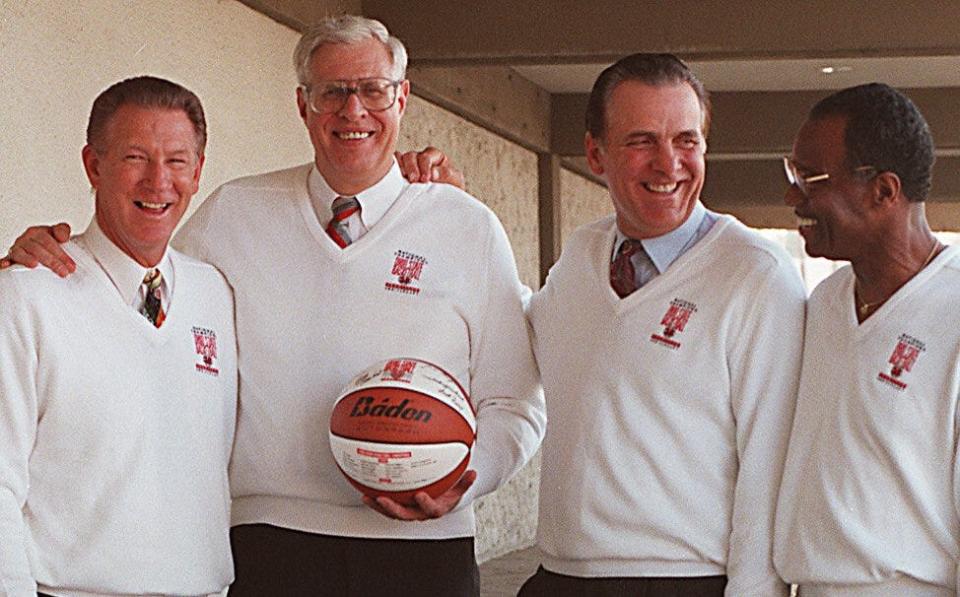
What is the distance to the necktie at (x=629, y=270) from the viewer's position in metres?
3.25

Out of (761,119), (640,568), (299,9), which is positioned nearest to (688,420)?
(640,568)

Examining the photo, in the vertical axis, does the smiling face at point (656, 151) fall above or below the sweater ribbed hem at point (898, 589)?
above

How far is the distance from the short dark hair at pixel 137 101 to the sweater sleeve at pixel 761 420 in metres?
1.16

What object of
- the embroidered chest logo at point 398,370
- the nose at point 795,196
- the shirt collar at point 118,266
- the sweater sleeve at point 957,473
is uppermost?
the nose at point 795,196

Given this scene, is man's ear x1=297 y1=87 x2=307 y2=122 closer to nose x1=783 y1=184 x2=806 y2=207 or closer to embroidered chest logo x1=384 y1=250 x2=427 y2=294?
embroidered chest logo x1=384 y1=250 x2=427 y2=294

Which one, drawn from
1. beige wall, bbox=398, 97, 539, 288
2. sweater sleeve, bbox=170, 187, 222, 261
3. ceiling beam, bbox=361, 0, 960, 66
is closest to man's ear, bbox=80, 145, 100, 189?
sweater sleeve, bbox=170, 187, 222, 261

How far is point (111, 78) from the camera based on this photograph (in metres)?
5.40

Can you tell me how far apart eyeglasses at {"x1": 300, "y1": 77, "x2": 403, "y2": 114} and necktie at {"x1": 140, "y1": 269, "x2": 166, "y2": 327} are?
0.52m

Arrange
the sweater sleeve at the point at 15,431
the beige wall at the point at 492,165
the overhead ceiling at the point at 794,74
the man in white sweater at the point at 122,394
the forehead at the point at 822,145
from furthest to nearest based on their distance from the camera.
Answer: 1. the overhead ceiling at the point at 794,74
2. the beige wall at the point at 492,165
3. the forehead at the point at 822,145
4. the man in white sweater at the point at 122,394
5. the sweater sleeve at the point at 15,431

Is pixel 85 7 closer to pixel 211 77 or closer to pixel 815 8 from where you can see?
pixel 211 77

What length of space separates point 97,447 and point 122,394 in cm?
11

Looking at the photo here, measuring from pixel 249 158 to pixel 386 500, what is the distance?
3.68 m

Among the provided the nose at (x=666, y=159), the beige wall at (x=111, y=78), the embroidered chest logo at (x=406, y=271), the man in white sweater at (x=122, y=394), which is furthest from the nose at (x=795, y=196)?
the beige wall at (x=111, y=78)

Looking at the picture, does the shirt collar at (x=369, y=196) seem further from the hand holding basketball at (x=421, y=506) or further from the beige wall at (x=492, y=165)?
the beige wall at (x=492, y=165)
